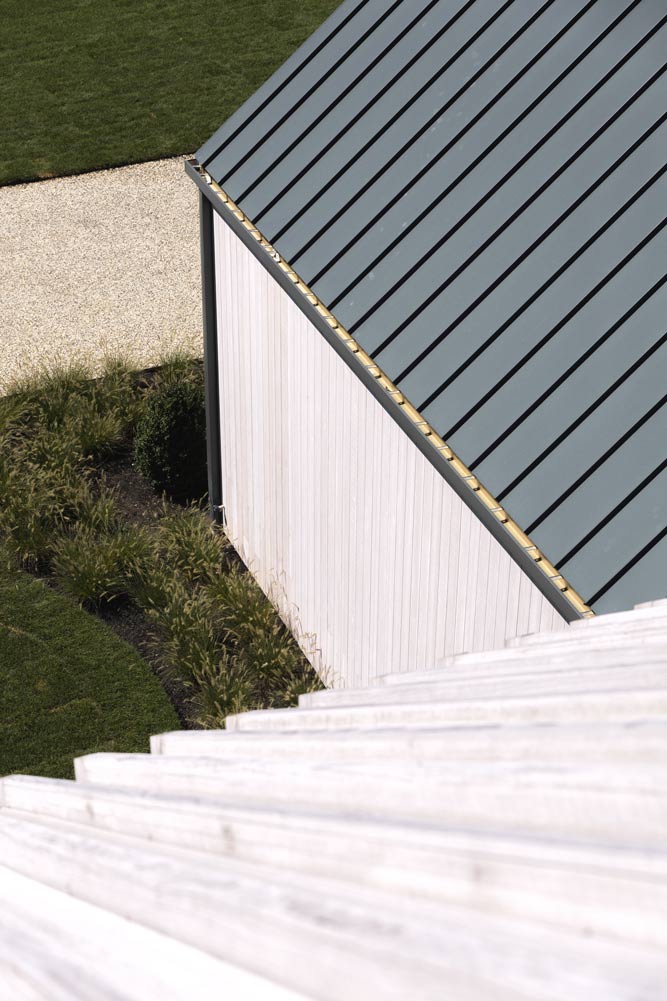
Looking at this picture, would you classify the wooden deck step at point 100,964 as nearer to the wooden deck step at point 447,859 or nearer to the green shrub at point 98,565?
the wooden deck step at point 447,859

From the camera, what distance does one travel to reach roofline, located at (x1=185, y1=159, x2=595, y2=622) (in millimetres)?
4293

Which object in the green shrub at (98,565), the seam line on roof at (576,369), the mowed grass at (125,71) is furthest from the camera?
the mowed grass at (125,71)

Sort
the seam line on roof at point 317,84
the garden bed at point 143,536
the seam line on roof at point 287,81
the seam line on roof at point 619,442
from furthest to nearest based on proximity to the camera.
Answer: the garden bed at point 143,536, the seam line on roof at point 287,81, the seam line on roof at point 317,84, the seam line on roof at point 619,442

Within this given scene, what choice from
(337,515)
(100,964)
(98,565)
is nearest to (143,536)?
(98,565)

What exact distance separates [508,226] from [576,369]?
100cm

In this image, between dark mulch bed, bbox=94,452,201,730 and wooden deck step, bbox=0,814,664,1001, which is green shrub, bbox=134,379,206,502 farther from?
wooden deck step, bbox=0,814,664,1001

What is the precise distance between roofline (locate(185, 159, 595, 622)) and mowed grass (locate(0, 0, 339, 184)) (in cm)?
898

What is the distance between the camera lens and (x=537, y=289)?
4922 millimetres

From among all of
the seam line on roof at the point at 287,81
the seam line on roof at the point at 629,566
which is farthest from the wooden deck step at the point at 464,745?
the seam line on roof at the point at 287,81

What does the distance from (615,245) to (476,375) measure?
818 millimetres

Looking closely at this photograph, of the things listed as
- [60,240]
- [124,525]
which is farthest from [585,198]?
[60,240]

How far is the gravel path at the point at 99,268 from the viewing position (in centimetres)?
1133

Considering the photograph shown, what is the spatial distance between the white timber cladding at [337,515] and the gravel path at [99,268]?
126 inches

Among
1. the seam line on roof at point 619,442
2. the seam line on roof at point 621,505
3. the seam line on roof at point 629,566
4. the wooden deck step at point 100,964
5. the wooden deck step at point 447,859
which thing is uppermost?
the seam line on roof at point 619,442
